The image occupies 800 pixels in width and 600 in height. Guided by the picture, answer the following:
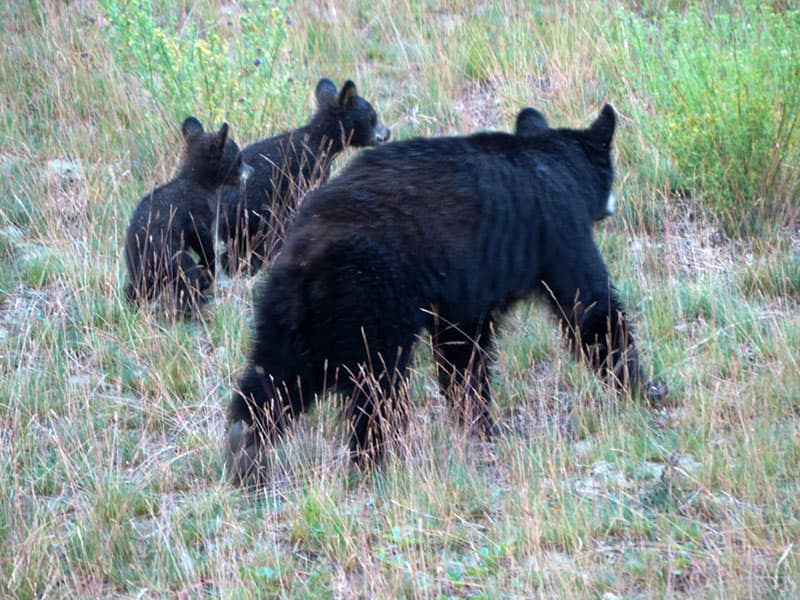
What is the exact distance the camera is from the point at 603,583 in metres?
4.51

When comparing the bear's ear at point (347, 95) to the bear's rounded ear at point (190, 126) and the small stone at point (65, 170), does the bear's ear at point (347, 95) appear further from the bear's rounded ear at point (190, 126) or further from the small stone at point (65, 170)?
the small stone at point (65, 170)

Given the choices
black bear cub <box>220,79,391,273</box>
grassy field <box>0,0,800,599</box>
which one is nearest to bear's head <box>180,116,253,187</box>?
black bear cub <box>220,79,391,273</box>

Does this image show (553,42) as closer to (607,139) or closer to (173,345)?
(607,139)

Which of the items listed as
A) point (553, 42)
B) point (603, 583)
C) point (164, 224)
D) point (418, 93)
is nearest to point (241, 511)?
point (603, 583)

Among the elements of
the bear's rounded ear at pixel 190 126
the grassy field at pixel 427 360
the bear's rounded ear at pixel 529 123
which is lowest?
the grassy field at pixel 427 360

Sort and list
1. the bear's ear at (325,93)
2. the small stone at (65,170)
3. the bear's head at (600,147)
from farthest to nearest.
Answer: the small stone at (65,170)
the bear's ear at (325,93)
the bear's head at (600,147)

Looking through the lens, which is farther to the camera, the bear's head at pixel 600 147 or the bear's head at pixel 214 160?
the bear's head at pixel 214 160

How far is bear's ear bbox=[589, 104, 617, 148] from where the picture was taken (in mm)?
6504

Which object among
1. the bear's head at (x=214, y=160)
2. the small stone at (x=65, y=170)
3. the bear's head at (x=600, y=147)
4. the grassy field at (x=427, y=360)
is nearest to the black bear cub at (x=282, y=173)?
the bear's head at (x=214, y=160)

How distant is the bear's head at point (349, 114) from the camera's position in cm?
932

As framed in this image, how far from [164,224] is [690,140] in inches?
159

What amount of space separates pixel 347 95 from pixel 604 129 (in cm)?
333

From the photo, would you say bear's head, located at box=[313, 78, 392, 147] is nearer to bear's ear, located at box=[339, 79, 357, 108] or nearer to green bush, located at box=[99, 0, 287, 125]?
bear's ear, located at box=[339, 79, 357, 108]

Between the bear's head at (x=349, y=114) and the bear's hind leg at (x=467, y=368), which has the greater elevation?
the bear's head at (x=349, y=114)
